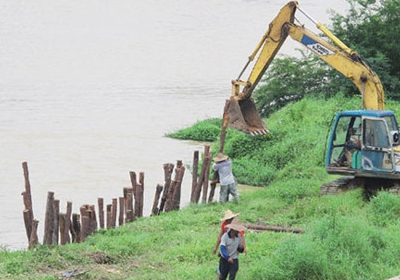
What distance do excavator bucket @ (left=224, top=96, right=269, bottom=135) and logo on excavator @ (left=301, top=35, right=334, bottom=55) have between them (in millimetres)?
1973

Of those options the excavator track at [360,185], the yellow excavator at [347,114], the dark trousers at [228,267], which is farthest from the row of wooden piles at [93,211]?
the dark trousers at [228,267]

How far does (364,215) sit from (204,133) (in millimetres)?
12541

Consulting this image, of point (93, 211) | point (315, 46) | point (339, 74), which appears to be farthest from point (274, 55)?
point (339, 74)

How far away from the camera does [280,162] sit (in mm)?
22250

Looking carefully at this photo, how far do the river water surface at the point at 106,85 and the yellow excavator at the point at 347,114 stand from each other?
8.56 feet

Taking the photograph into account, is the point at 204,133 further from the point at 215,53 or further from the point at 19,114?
the point at 215,53

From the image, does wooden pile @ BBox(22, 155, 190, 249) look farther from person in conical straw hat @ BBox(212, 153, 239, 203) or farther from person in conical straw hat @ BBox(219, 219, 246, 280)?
person in conical straw hat @ BBox(219, 219, 246, 280)

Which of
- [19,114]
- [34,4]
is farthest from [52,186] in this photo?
[34,4]

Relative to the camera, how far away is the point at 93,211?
16625 millimetres

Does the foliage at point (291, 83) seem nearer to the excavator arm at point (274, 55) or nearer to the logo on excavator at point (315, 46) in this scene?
the excavator arm at point (274, 55)

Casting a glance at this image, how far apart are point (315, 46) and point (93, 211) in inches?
245

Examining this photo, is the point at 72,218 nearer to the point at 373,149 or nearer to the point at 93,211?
the point at 93,211

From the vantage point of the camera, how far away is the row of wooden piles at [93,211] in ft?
52.9

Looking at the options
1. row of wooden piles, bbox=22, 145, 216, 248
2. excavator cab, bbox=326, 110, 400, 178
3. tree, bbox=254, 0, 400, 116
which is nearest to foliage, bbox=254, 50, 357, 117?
tree, bbox=254, 0, 400, 116
